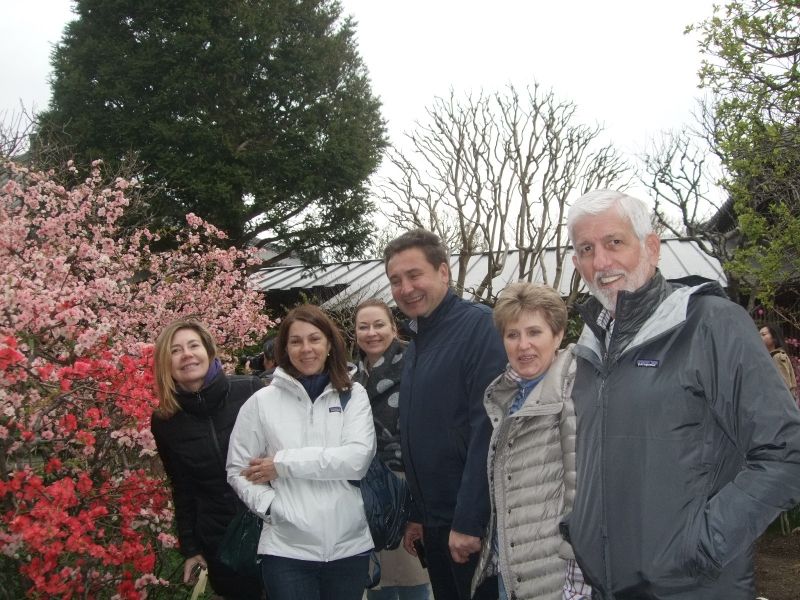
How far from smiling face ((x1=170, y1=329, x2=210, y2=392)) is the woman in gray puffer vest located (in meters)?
1.66

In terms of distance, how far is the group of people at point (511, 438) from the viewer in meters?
1.80

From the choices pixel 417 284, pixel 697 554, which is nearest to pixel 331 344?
pixel 417 284

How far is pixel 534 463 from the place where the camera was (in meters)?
2.47

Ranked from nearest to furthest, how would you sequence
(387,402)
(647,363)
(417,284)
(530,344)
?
(647,363) < (530,344) < (417,284) < (387,402)

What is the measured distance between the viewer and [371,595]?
14.1ft

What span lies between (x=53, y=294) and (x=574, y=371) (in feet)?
16.9

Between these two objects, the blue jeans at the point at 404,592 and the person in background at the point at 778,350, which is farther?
the person in background at the point at 778,350

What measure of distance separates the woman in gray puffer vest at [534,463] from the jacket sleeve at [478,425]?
0.10 metres

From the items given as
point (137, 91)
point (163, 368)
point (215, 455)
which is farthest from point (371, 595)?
point (137, 91)

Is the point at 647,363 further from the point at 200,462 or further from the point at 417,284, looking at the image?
the point at 200,462

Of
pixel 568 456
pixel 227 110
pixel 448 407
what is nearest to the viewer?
pixel 568 456

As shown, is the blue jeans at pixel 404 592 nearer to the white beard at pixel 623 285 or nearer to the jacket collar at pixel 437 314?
the jacket collar at pixel 437 314

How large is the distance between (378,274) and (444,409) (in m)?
18.3

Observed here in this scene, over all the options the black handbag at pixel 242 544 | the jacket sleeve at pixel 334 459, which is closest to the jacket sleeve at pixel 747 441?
the jacket sleeve at pixel 334 459
